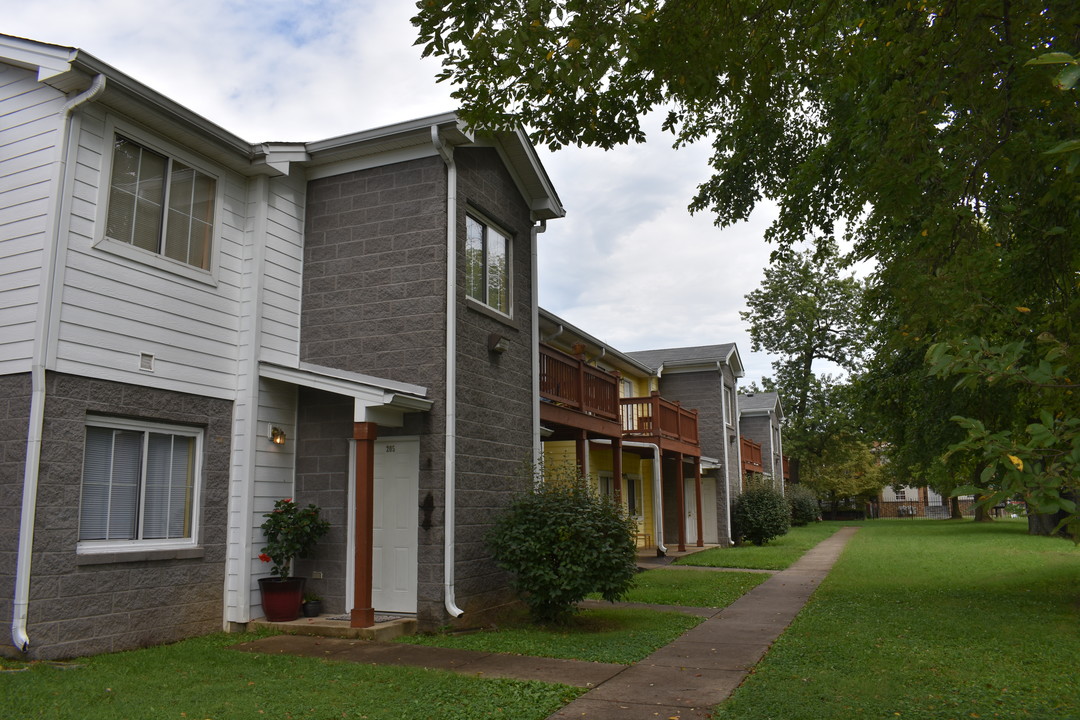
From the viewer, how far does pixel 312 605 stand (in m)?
10.0

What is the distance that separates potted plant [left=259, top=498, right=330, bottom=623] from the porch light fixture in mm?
3209

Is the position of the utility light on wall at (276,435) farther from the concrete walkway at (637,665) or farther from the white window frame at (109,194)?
the concrete walkway at (637,665)

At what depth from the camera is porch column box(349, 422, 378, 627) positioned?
9211 millimetres

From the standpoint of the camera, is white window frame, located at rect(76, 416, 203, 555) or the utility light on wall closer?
white window frame, located at rect(76, 416, 203, 555)

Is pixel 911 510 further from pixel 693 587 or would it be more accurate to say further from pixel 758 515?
pixel 693 587

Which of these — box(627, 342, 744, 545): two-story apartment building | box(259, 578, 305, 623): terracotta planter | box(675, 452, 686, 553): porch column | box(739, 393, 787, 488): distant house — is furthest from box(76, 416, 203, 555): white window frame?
box(739, 393, 787, 488): distant house

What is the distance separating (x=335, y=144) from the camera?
10.7 m

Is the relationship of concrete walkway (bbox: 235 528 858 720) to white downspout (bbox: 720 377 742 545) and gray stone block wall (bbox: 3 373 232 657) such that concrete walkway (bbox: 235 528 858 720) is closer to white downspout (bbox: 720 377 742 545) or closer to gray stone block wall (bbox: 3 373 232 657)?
gray stone block wall (bbox: 3 373 232 657)

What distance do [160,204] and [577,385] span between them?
806cm

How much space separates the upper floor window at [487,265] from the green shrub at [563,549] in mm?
2984

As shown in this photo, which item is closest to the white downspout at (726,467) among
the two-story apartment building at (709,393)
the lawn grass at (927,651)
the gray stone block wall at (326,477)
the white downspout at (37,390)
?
the two-story apartment building at (709,393)

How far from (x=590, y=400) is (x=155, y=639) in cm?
917

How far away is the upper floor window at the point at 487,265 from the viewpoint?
11.2 metres

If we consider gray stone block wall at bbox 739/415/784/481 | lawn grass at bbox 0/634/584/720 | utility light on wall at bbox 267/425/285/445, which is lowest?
lawn grass at bbox 0/634/584/720
